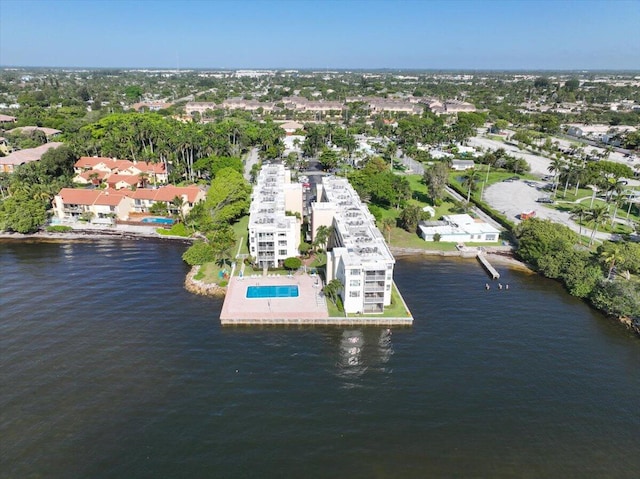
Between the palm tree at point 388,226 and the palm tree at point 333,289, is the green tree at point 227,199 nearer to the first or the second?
the palm tree at point 388,226

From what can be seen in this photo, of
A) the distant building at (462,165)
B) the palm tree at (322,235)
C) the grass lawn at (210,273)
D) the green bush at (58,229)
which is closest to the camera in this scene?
the grass lawn at (210,273)

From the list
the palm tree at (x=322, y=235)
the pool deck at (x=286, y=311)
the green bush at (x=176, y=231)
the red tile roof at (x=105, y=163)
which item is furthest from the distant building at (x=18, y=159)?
the pool deck at (x=286, y=311)

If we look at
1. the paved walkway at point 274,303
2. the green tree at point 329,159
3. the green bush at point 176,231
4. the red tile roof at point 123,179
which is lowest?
the paved walkway at point 274,303

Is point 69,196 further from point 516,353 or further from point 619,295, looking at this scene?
point 619,295

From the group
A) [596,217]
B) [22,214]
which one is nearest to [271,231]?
[22,214]

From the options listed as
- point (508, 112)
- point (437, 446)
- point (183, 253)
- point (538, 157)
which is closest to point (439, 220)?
point (183, 253)

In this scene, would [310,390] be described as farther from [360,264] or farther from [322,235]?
[322,235]

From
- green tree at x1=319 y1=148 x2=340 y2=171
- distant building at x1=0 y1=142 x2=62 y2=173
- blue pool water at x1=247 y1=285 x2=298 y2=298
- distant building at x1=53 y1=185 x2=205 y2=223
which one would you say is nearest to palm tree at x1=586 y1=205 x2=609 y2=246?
blue pool water at x1=247 y1=285 x2=298 y2=298

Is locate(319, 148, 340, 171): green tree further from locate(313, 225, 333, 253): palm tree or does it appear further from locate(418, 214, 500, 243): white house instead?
locate(313, 225, 333, 253): palm tree
